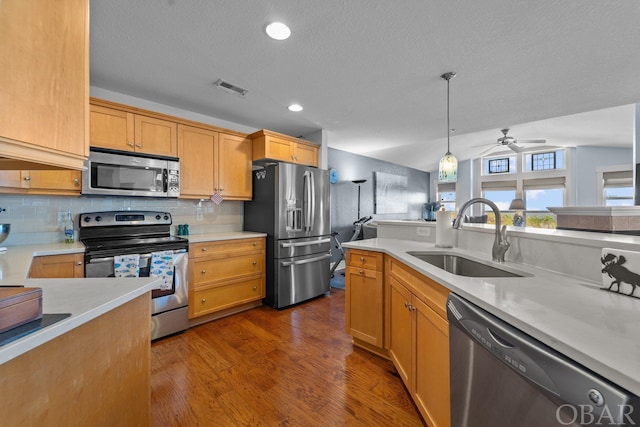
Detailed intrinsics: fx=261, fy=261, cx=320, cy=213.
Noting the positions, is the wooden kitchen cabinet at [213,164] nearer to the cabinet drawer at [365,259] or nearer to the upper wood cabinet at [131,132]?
the upper wood cabinet at [131,132]

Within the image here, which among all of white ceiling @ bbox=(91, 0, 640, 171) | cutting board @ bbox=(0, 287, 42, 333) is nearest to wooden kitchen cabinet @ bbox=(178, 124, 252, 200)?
white ceiling @ bbox=(91, 0, 640, 171)

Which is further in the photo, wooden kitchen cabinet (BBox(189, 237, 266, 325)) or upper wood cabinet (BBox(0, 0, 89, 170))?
wooden kitchen cabinet (BBox(189, 237, 266, 325))

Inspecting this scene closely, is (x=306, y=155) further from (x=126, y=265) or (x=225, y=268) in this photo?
(x=126, y=265)

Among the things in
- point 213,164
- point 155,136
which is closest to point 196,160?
point 213,164

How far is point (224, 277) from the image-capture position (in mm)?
2865

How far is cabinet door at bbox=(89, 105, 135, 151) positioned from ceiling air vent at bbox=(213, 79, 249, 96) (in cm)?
91

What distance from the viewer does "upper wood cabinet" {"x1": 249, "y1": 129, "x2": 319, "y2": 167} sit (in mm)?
3244

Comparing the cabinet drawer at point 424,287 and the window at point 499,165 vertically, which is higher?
the window at point 499,165

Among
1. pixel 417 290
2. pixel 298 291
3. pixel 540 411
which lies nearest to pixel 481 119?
pixel 417 290

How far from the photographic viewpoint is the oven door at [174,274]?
2072 millimetres

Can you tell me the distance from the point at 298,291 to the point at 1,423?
2.77 m

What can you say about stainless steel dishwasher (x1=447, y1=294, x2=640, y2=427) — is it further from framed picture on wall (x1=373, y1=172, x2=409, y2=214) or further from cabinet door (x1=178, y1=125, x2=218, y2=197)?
framed picture on wall (x1=373, y1=172, x2=409, y2=214)

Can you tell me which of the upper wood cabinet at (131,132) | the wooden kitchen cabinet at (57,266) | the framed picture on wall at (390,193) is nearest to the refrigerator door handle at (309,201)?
the upper wood cabinet at (131,132)

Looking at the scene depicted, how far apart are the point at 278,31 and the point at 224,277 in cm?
235
